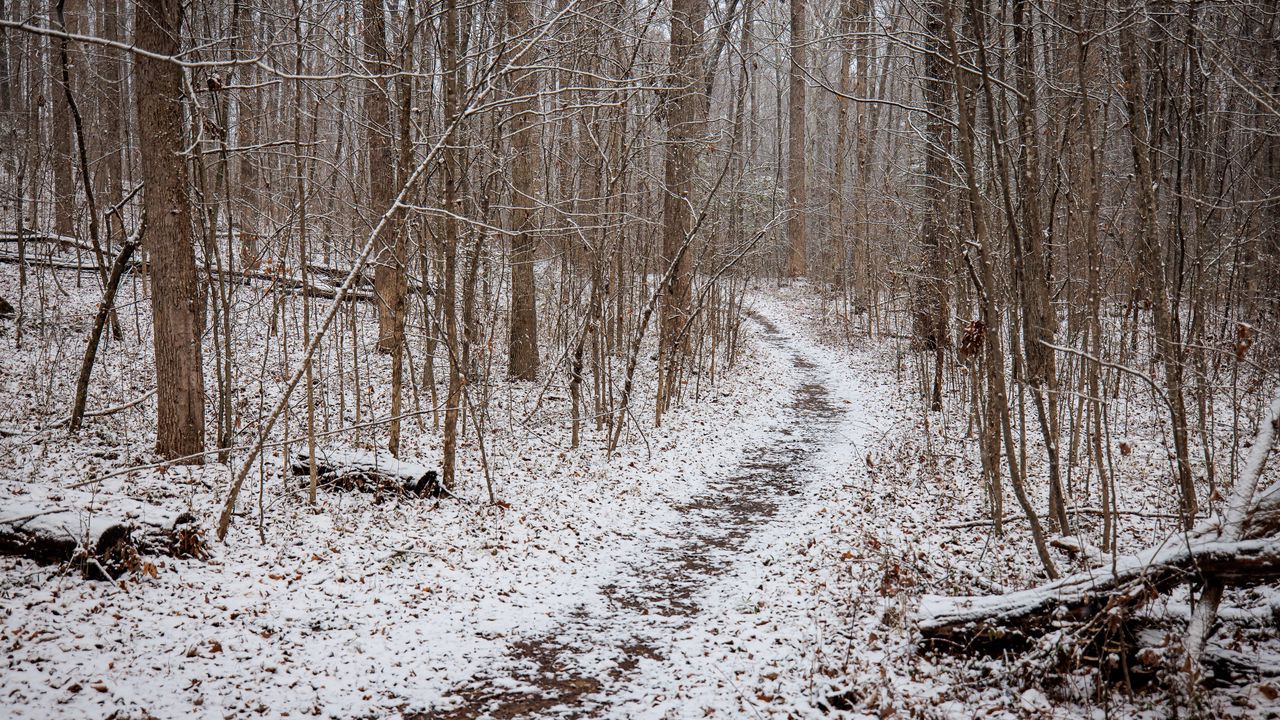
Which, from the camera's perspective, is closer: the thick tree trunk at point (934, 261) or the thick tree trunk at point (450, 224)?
the thick tree trunk at point (450, 224)

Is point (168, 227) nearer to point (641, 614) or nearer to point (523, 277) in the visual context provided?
point (523, 277)

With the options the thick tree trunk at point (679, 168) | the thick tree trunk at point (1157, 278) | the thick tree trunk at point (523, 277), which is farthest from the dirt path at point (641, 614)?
Answer: the thick tree trunk at point (523, 277)

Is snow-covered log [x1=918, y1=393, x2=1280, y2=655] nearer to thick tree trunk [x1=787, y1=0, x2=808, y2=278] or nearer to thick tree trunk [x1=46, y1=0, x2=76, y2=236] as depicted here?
thick tree trunk [x1=46, y1=0, x2=76, y2=236]

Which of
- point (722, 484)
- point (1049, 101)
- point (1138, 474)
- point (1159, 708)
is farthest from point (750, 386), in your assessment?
point (1159, 708)

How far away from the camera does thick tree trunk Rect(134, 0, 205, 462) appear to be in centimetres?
741

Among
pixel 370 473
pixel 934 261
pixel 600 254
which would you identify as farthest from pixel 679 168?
pixel 370 473

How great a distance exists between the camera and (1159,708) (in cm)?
390

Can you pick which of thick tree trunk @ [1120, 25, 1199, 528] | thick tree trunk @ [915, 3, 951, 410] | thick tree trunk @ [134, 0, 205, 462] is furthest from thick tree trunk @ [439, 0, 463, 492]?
thick tree trunk @ [915, 3, 951, 410]

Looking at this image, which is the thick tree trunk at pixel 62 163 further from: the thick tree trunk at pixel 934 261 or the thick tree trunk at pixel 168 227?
the thick tree trunk at pixel 934 261

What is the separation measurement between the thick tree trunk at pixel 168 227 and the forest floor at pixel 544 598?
0.87 metres

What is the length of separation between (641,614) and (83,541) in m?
4.33

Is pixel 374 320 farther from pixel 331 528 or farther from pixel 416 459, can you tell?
pixel 331 528

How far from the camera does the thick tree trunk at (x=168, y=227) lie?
7.41 meters

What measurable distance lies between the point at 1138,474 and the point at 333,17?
15.0 m
